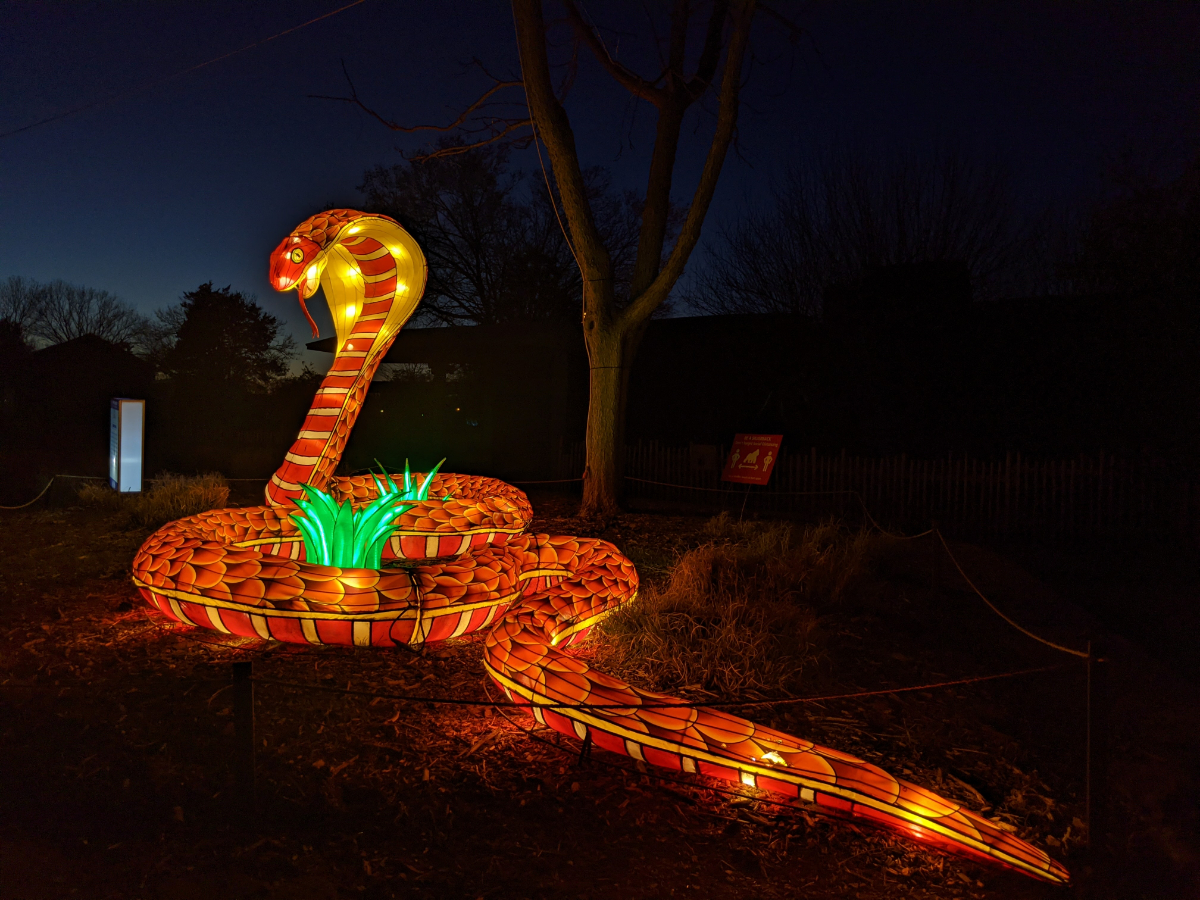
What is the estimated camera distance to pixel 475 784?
291 centimetres

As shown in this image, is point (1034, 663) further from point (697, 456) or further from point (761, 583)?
point (697, 456)

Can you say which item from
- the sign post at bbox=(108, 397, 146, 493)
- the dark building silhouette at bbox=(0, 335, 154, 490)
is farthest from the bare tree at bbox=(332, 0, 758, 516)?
the dark building silhouette at bbox=(0, 335, 154, 490)

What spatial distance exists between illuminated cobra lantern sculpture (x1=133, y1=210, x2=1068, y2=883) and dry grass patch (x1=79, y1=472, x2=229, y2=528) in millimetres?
2748

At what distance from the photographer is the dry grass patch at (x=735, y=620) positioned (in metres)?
4.05

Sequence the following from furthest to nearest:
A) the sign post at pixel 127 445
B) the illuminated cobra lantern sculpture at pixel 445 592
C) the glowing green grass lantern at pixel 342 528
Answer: the sign post at pixel 127 445 < the glowing green grass lantern at pixel 342 528 < the illuminated cobra lantern sculpture at pixel 445 592

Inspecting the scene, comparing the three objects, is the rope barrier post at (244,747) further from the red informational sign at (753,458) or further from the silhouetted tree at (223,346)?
the silhouetted tree at (223,346)

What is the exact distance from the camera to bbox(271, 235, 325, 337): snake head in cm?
548

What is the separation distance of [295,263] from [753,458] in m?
6.24

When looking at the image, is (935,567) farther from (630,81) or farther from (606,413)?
(630,81)

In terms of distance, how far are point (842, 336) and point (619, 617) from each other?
35.4ft

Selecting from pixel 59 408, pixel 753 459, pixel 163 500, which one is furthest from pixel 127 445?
pixel 59 408

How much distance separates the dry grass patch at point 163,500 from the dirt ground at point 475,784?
3.77 m

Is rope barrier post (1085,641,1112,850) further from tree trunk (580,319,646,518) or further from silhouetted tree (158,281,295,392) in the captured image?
silhouetted tree (158,281,295,392)

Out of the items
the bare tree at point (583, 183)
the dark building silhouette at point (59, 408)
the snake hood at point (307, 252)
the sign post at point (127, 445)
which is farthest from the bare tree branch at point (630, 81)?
the dark building silhouette at point (59, 408)
